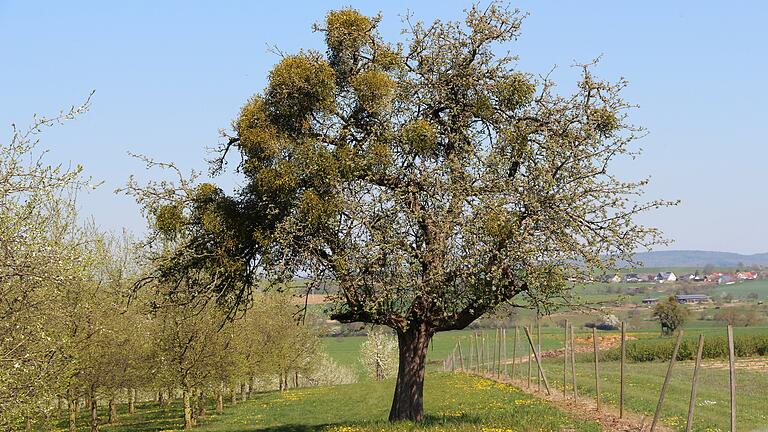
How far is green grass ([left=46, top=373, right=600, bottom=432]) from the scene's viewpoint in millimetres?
23828

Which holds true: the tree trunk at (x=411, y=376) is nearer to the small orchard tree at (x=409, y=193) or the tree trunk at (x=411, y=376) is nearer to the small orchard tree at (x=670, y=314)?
the small orchard tree at (x=409, y=193)

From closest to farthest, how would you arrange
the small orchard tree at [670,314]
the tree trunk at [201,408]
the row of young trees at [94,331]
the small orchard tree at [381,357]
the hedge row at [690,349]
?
the row of young trees at [94,331] < the tree trunk at [201,408] < the hedge row at [690,349] < the small orchard tree at [381,357] < the small orchard tree at [670,314]

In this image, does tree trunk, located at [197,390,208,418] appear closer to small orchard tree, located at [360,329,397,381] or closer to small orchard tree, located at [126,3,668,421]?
small orchard tree, located at [126,3,668,421]

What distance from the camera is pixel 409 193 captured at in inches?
930

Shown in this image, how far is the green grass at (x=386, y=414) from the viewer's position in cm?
2383

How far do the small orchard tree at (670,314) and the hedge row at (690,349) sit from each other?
40.7 metres

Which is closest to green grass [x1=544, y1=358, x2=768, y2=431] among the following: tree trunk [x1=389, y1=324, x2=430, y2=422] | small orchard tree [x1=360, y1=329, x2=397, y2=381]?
tree trunk [x1=389, y1=324, x2=430, y2=422]

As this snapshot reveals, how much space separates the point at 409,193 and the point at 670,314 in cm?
10997

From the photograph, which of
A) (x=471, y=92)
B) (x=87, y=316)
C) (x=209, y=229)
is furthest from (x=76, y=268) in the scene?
(x=87, y=316)

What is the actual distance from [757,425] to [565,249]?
27.4 feet

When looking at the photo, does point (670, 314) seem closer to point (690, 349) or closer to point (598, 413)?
point (690, 349)

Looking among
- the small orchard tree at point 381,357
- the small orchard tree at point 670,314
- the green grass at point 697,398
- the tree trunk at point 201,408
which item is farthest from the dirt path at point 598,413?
the small orchard tree at point 670,314

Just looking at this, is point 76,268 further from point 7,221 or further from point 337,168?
point 337,168

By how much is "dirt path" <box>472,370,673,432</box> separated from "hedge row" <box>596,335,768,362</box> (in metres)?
47.3
